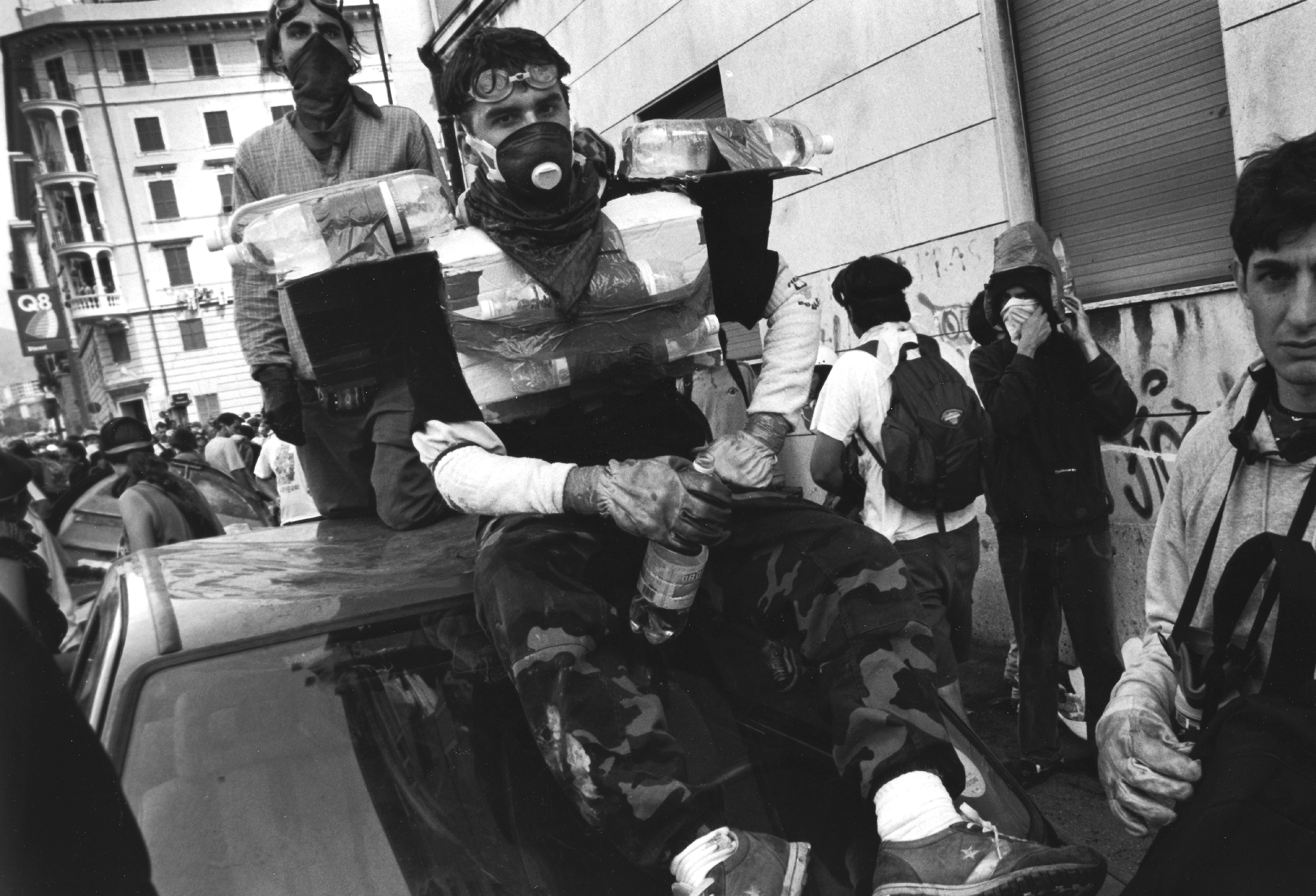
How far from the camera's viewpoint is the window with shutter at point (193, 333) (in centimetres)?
4444

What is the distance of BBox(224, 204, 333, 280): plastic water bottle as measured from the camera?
220 cm

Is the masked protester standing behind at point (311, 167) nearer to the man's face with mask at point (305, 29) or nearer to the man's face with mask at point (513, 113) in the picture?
the man's face with mask at point (305, 29)

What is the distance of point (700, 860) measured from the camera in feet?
5.21

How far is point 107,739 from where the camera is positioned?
5.67 ft

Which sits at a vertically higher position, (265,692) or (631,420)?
(631,420)

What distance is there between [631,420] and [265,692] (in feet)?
3.17

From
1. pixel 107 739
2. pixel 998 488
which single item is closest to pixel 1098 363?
pixel 998 488

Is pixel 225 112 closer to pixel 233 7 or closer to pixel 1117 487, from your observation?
pixel 233 7

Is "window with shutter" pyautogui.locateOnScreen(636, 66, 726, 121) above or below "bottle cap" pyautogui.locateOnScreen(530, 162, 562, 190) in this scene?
above

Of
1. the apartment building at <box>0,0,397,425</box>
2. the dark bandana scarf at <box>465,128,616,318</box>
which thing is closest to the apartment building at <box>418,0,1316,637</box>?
the dark bandana scarf at <box>465,128,616,318</box>

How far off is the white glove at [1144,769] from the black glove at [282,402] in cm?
262

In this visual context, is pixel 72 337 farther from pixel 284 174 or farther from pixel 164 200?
pixel 284 174

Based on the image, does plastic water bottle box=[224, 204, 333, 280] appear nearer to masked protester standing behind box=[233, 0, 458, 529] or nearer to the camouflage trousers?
the camouflage trousers

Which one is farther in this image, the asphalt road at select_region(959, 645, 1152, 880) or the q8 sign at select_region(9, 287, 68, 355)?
the q8 sign at select_region(9, 287, 68, 355)
